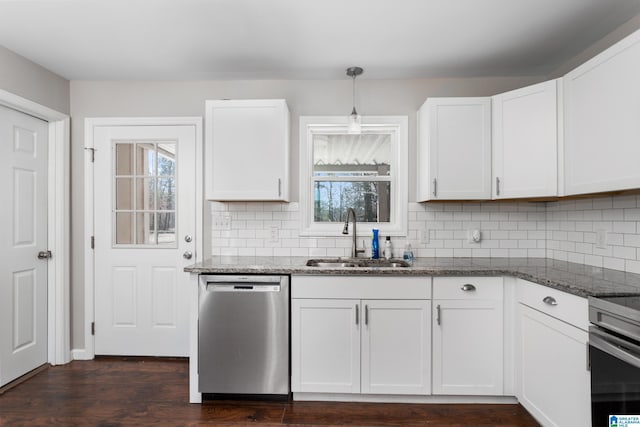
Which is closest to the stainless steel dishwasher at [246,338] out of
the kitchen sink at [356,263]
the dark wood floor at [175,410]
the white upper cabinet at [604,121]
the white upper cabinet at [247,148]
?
the dark wood floor at [175,410]

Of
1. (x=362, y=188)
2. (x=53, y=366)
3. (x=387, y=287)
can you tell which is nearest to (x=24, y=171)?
(x=53, y=366)

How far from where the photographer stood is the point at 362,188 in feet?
9.44

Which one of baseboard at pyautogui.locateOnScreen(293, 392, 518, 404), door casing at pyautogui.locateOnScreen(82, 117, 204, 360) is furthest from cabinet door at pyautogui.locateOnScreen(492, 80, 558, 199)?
door casing at pyautogui.locateOnScreen(82, 117, 204, 360)

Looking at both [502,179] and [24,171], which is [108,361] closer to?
[24,171]

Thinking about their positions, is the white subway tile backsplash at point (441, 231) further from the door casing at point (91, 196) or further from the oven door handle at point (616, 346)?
the oven door handle at point (616, 346)

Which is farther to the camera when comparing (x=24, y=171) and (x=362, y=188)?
(x=362, y=188)

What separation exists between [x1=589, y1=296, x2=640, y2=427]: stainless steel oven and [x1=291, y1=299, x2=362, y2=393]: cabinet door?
1178 mm

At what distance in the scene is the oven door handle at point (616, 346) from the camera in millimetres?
1259

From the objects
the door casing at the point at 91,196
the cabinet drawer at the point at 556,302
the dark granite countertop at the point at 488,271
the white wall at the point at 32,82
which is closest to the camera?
the cabinet drawer at the point at 556,302

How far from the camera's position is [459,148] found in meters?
2.42

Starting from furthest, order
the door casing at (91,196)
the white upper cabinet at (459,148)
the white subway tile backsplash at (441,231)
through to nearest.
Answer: the door casing at (91,196), the white subway tile backsplash at (441,231), the white upper cabinet at (459,148)

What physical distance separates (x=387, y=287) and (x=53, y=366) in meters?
2.78

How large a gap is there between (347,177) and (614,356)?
1998mm

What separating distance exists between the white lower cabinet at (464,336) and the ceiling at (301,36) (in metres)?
1.59
